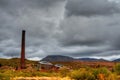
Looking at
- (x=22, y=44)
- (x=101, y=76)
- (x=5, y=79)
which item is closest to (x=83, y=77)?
(x=101, y=76)

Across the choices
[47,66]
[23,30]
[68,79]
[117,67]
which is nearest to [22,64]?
[23,30]

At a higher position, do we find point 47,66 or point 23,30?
point 23,30

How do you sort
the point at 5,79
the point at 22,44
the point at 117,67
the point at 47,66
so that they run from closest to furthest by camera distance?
the point at 5,79 → the point at 117,67 → the point at 22,44 → the point at 47,66

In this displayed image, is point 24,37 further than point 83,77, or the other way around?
point 24,37

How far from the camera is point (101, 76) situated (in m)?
32.9

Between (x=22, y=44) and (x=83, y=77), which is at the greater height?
(x=22, y=44)

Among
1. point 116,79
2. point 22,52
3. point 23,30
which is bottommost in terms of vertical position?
point 116,79

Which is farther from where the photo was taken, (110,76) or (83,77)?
(83,77)

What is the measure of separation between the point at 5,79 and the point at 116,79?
12.3 m

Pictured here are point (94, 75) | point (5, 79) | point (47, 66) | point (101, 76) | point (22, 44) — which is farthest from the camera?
point (47, 66)

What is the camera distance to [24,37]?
251 feet

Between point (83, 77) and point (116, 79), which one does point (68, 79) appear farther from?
point (116, 79)

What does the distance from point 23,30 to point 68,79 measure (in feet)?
138

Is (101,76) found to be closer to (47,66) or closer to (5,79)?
(5,79)
